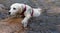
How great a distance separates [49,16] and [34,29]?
489mm

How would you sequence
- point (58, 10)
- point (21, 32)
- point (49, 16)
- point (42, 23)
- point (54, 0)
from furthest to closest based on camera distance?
point (54, 0), point (58, 10), point (49, 16), point (42, 23), point (21, 32)

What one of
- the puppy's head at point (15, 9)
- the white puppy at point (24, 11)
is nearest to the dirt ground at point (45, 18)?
the white puppy at point (24, 11)

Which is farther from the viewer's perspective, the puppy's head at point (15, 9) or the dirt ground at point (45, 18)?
the puppy's head at point (15, 9)

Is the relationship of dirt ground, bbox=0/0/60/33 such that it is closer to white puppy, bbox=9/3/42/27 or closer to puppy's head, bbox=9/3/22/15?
white puppy, bbox=9/3/42/27

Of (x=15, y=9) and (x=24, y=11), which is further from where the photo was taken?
(x=24, y=11)

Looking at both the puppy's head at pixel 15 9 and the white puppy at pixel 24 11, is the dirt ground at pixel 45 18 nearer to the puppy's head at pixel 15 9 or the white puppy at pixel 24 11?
the white puppy at pixel 24 11

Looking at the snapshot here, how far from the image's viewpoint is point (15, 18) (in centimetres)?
272

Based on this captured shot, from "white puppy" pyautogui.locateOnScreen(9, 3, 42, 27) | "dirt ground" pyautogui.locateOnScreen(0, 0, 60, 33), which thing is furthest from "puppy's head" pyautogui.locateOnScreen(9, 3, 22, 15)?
"dirt ground" pyautogui.locateOnScreen(0, 0, 60, 33)

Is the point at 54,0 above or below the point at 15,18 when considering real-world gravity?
above

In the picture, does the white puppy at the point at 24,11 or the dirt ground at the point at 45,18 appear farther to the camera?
the white puppy at the point at 24,11

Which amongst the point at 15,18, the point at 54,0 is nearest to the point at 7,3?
the point at 15,18

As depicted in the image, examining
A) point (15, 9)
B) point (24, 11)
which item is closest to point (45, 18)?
point (24, 11)

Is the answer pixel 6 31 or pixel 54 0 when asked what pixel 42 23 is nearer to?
pixel 6 31

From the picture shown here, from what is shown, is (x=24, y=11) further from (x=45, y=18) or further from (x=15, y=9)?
(x=45, y=18)
